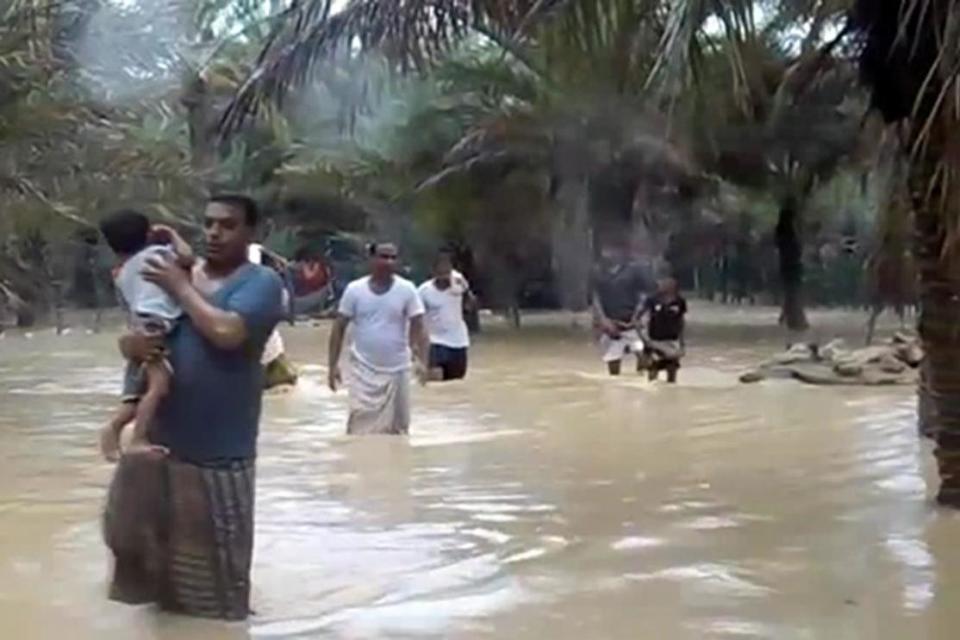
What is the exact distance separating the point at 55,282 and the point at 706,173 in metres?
15.1

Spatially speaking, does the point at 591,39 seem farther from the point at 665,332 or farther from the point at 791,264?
the point at 791,264

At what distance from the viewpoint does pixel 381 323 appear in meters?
11.9

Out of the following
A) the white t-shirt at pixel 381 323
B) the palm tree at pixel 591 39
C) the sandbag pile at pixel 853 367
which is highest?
the palm tree at pixel 591 39

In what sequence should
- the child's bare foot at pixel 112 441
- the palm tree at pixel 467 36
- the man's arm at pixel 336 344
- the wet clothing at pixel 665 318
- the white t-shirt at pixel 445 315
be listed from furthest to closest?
the wet clothing at pixel 665 318, the white t-shirt at pixel 445 315, the man's arm at pixel 336 344, the palm tree at pixel 467 36, the child's bare foot at pixel 112 441

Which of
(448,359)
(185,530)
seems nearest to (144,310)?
(185,530)

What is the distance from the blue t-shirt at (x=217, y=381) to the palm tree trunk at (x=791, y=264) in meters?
24.6

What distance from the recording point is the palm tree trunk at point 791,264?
30.3 m

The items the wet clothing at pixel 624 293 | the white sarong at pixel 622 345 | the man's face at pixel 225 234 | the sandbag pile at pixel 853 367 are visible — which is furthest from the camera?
the wet clothing at pixel 624 293

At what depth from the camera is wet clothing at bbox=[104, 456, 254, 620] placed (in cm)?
605

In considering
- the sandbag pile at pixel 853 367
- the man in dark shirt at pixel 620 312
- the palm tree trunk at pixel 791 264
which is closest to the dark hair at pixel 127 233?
the sandbag pile at pixel 853 367

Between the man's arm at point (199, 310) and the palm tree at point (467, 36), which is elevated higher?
the palm tree at point (467, 36)

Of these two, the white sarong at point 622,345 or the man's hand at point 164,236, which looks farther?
the white sarong at point 622,345

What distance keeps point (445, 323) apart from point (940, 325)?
793cm

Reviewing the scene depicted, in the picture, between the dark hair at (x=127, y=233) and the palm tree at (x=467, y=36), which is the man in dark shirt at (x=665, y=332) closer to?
the palm tree at (x=467, y=36)
